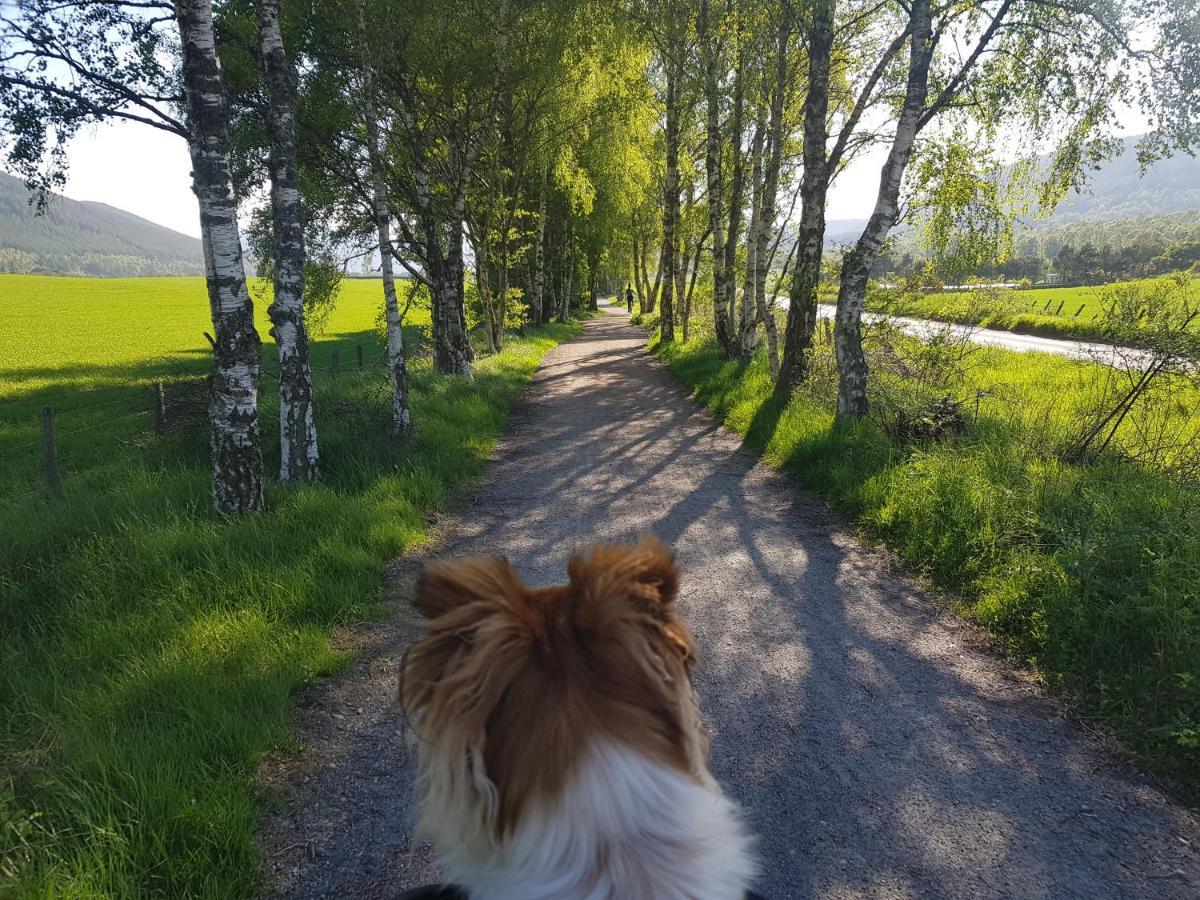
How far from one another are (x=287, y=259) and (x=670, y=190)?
617 inches

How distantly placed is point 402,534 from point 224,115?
4.24 m

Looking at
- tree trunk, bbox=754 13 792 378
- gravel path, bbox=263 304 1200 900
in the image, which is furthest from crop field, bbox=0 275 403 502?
tree trunk, bbox=754 13 792 378

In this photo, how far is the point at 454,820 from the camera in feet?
3.97

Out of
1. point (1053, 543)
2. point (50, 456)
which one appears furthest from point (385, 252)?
point (1053, 543)

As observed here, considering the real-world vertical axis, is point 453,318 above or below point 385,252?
below

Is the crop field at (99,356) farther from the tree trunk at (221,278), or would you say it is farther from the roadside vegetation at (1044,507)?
the roadside vegetation at (1044,507)

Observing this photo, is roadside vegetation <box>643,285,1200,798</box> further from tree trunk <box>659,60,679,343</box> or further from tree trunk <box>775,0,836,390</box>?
tree trunk <box>659,60,679,343</box>

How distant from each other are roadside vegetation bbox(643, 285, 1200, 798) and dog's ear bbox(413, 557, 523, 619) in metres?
4.01

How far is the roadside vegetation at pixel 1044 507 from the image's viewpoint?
3.84m

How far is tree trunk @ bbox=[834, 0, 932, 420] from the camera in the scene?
324 inches

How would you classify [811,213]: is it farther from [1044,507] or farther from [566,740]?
[566,740]

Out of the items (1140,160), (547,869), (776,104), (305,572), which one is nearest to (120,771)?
(305,572)

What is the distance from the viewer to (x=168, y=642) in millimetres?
4055

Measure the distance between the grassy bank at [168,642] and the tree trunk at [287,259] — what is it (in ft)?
2.05
